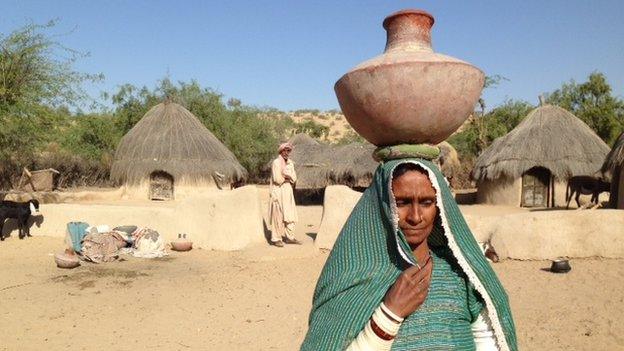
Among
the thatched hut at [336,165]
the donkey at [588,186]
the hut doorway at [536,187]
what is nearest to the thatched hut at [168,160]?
the thatched hut at [336,165]

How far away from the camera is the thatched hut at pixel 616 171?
11.5m

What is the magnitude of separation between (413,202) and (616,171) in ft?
43.0

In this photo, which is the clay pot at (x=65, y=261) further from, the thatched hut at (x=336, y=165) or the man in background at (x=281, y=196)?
the thatched hut at (x=336, y=165)

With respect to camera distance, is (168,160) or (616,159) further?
(168,160)

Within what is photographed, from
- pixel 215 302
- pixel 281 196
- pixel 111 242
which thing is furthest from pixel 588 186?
pixel 111 242

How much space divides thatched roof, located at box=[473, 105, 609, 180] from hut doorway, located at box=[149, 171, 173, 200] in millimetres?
11512

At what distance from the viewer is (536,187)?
1653cm

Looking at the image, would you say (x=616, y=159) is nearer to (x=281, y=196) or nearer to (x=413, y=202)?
(x=281, y=196)

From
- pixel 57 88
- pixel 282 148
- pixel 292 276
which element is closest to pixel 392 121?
pixel 292 276

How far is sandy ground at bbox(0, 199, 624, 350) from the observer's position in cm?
436

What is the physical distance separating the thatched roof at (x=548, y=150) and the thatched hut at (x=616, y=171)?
3166mm

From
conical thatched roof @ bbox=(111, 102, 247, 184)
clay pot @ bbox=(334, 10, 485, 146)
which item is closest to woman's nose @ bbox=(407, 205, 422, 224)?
clay pot @ bbox=(334, 10, 485, 146)

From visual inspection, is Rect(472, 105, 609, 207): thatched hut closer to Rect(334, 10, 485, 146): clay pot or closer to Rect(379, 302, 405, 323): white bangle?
Rect(334, 10, 485, 146): clay pot

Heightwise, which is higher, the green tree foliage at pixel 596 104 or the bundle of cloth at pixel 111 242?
the green tree foliage at pixel 596 104
